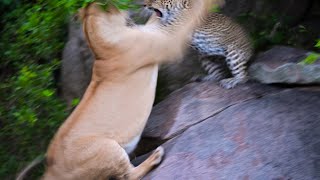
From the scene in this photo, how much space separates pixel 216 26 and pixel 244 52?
374mm

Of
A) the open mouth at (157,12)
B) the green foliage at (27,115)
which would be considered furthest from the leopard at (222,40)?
the green foliage at (27,115)

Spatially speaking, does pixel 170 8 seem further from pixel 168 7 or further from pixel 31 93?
pixel 31 93

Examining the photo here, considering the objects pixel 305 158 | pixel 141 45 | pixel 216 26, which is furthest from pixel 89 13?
pixel 305 158

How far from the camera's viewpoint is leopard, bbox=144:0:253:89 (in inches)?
229

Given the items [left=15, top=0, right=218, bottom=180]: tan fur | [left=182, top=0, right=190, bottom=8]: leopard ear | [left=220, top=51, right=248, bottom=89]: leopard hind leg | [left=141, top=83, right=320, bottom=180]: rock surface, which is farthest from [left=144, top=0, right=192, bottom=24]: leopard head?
[left=141, top=83, right=320, bottom=180]: rock surface

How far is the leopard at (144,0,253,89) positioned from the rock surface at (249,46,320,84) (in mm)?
142

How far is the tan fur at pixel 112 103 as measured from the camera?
5152mm

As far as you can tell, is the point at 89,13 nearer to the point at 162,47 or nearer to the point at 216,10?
the point at 162,47

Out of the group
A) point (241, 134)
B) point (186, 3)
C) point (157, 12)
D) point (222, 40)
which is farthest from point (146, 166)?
point (186, 3)

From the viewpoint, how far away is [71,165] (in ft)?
17.0

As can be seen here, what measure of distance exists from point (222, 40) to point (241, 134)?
1.03 m

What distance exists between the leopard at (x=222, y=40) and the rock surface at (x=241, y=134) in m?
0.17

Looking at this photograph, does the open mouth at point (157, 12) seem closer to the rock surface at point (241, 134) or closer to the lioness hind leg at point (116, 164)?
the rock surface at point (241, 134)

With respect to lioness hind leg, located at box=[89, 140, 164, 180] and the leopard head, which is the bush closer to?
the leopard head
